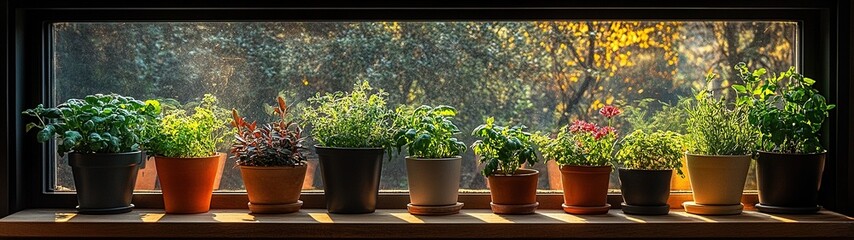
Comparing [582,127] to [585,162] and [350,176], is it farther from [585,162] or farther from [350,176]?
[350,176]

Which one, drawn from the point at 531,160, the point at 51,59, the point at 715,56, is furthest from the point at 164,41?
the point at 715,56

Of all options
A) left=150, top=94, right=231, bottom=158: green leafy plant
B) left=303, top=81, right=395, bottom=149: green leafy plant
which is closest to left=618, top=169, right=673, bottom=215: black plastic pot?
left=303, top=81, right=395, bottom=149: green leafy plant

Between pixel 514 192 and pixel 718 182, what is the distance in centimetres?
61

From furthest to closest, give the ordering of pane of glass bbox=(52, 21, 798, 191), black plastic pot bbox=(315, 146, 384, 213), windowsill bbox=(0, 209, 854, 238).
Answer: pane of glass bbox=(52, 21, 798, 191) → black plastic pot bbox=(315, 146, 384, 213) → windowsill bbox=(0, 209, 854, 238)

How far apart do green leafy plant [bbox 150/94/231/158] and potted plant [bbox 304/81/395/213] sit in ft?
1.06

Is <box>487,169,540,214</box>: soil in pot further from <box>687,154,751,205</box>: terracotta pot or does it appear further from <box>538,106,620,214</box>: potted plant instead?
<box>687,154,751,205</box>: terracotta pot

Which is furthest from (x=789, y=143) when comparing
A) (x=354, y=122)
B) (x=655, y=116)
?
(x=354, y=122)

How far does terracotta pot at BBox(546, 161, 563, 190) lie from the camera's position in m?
2.85

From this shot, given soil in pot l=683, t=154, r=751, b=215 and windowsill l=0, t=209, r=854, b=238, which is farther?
soil in pot l=683, t=154, r=751, b=215

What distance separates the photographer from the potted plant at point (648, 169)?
2.61 m

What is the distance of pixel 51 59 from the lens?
2.79 metres

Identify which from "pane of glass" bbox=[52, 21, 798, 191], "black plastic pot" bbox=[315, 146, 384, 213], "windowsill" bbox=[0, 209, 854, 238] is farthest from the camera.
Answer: "pane of glass" bbox=[52, 21, 798, 191]

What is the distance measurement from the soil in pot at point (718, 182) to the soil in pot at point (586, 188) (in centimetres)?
27
